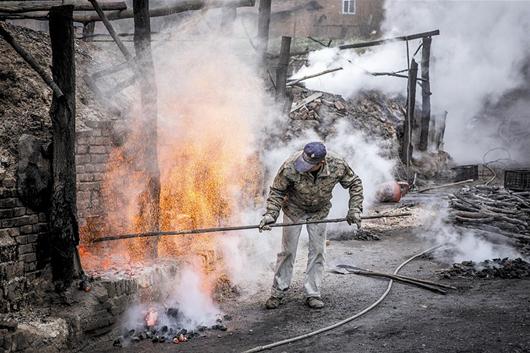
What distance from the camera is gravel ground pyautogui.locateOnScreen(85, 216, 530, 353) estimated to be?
525 centimetres

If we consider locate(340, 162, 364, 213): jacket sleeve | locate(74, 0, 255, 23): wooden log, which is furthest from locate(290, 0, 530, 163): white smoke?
locate(340, 162, 364, 213): jacket sleeve

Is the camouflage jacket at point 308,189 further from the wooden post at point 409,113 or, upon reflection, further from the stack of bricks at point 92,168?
the wooden post at point 409,113

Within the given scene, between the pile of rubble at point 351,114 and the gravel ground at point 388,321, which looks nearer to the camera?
the gravel ground at point 388,321

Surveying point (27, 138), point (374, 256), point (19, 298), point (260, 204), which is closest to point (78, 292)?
point (19, 298)

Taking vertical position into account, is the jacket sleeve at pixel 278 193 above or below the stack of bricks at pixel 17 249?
above

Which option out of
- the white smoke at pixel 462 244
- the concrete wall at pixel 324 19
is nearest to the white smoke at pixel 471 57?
the concrete wall at pixel 324 19

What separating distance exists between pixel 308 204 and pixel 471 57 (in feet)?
82.4

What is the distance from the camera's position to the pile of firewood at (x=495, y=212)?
376 inches

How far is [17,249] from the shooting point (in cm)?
519

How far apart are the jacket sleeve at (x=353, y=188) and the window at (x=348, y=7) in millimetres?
30346

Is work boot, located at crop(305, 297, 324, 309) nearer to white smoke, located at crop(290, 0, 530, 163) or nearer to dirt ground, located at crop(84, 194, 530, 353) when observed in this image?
dirt ground, located at crop(84, 194, 530, 353)

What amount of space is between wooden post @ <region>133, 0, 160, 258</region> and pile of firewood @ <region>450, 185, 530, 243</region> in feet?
21.0

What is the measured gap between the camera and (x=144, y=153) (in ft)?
22.7

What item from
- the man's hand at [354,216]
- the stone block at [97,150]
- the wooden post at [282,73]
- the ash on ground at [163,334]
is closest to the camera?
the ash on ground at [163,334]
